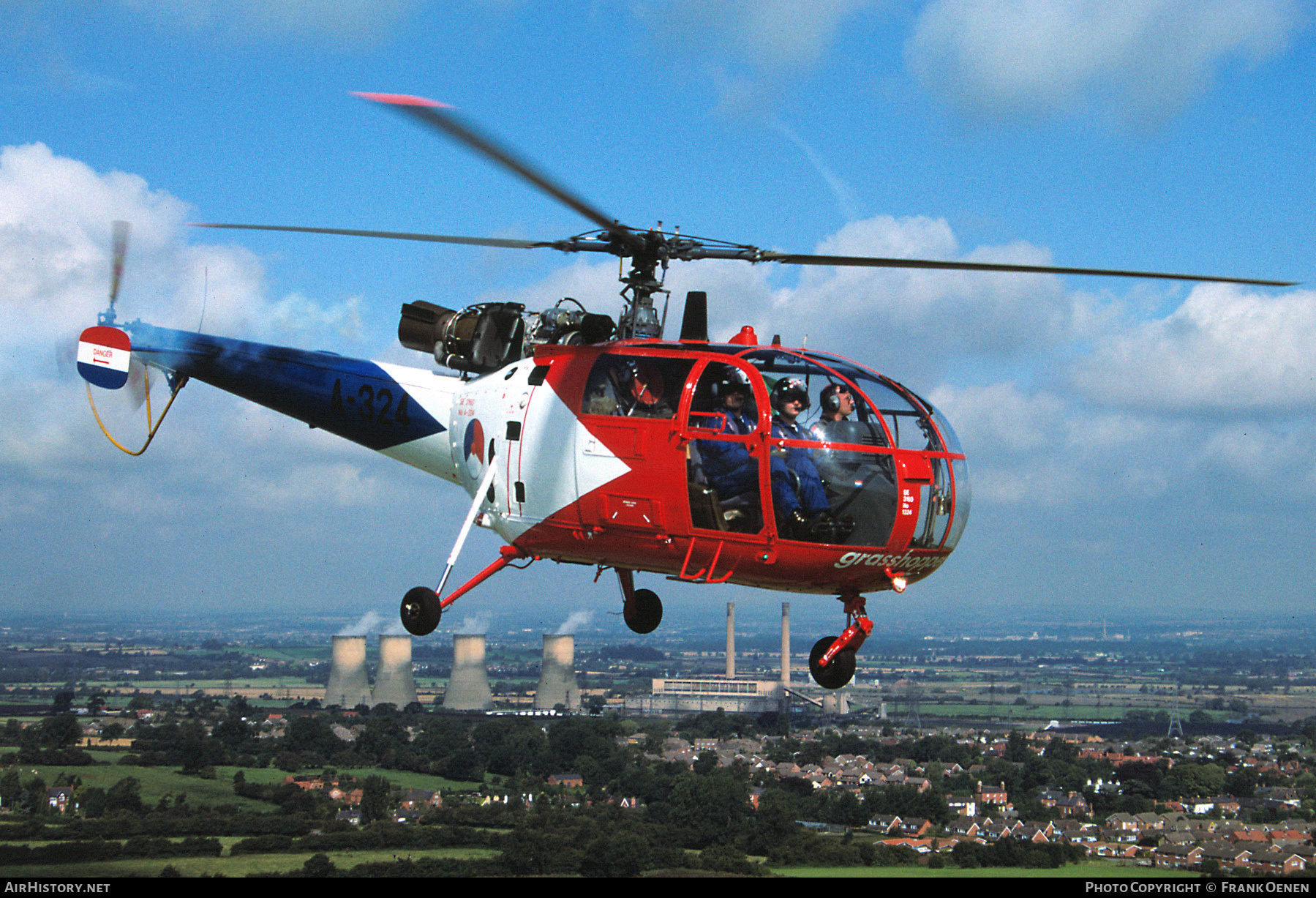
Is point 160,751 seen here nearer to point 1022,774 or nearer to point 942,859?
point 942,859

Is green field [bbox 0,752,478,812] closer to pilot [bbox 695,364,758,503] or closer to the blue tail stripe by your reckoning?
the blue tail stripe

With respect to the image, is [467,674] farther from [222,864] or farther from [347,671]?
[222,864]

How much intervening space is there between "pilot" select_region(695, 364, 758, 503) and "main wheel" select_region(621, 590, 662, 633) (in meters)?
4.05

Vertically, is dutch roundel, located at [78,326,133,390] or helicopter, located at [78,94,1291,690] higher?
dutch roundel, located at [78,326,133,390]

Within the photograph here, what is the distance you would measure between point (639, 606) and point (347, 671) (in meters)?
75.9

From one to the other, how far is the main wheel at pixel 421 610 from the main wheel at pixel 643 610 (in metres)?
2.65

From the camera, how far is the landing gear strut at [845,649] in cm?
1090

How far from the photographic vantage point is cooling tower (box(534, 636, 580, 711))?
88438mm

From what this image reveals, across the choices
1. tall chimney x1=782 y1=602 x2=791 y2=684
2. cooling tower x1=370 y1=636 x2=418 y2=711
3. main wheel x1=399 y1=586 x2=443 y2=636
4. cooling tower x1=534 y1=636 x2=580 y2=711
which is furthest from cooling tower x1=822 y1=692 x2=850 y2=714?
main wheel x1=399 y1=586 x2=443 y2=636

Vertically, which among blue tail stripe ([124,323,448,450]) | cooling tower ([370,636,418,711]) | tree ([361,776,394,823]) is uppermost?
blue tail stripe ([124,323,448,450])

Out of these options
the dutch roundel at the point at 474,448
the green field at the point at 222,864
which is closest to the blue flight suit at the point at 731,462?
the dutch roundel at the point at 474,448

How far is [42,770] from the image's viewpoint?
64.2 m

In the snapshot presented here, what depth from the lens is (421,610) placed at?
1221 cm
